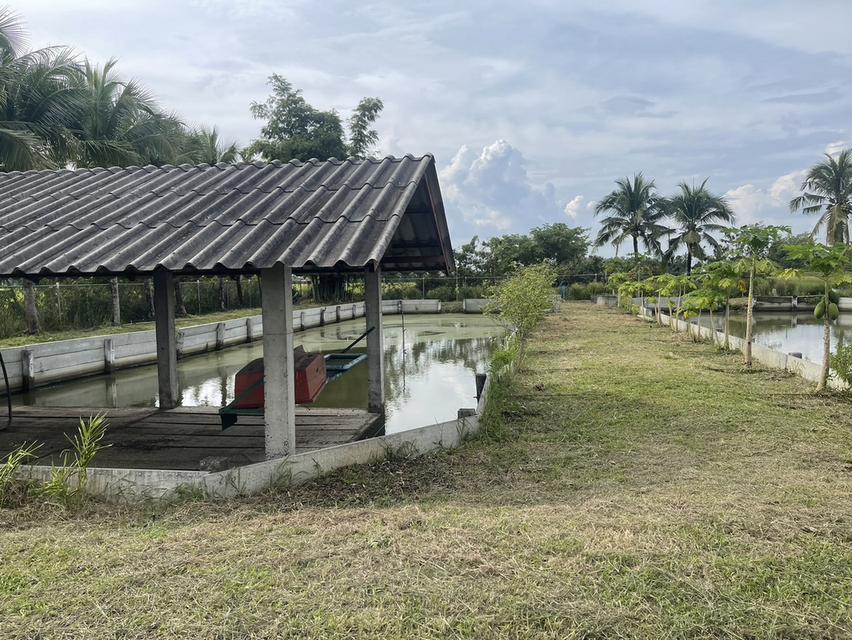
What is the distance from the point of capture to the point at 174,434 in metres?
6.74

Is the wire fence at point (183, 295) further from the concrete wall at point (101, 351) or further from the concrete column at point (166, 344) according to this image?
the concrete column at point (166, 344)

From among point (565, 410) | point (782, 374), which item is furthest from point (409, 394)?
point (782, 374)

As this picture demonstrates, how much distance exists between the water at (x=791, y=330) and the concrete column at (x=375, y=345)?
33.7 feet

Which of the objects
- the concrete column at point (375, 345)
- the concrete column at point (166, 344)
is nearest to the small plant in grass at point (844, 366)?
the concrete column at point (375, 345)

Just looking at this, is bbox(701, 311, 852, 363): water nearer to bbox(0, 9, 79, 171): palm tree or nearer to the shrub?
the shrub

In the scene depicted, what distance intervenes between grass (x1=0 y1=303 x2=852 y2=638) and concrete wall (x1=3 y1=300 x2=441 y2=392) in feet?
28.0

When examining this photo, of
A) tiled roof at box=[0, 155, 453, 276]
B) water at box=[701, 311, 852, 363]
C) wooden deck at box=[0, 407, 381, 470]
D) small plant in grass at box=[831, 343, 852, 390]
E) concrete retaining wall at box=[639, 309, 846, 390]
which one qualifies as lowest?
water at box=[701, 311, 852, 363]

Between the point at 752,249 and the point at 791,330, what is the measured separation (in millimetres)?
12723

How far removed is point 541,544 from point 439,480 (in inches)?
64.5

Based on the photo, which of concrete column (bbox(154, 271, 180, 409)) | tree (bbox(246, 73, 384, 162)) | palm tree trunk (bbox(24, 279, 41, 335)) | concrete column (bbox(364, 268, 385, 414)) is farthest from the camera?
tree (bbox(246, 73, 384, 162))

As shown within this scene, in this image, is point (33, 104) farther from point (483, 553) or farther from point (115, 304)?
point (483, 553)

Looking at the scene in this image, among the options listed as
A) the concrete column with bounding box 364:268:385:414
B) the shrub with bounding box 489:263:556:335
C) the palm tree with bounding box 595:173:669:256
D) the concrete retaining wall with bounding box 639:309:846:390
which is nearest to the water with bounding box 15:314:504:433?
the concrete column with bounding box 364:268:385:414

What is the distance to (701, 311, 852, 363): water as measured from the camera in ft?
54.0

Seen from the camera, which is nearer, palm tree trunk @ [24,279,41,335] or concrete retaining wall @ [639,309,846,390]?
concrete retaining wall @ [639,309,846,390]
